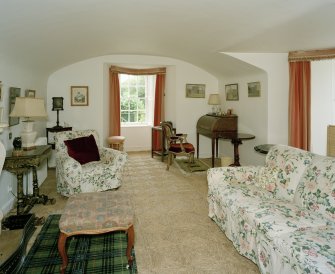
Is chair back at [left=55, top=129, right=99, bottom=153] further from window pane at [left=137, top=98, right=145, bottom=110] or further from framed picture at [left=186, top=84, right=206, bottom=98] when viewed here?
window pane at [left=137, top=98, right=145, bottom=110]

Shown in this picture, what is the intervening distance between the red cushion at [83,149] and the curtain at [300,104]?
3.43 m

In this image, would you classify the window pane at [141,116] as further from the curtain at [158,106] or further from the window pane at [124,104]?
the curtain at [158,106]

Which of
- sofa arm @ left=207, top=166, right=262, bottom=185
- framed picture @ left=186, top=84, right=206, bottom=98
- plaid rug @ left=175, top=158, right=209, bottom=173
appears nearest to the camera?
sofa arm @ left=207, top=166, right=262, bottom=185

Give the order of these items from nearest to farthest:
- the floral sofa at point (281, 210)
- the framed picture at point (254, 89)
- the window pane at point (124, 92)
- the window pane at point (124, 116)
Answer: the floral sofa at point (281, 210), the framed picture at point (254, 89), the window pane at point (124, 92), the window pane at point (124, 116)

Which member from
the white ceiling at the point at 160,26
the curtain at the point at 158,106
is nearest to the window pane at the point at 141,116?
the curtain at the point at 158,106

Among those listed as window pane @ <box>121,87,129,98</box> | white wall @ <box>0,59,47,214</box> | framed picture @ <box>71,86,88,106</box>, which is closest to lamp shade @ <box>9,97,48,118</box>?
white wall @ <box>0,59,47,214</box>

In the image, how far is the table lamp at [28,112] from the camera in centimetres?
313

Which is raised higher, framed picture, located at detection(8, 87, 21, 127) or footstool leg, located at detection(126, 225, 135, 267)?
framed picture, located at detection(8, 87, 21, 127)

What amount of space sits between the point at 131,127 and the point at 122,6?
16.7 ft

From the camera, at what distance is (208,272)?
7.03 ft

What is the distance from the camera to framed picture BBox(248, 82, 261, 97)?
5.02 metres

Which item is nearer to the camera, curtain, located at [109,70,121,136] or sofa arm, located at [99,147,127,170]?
→ sofa arm, located at [99,147,127,170]

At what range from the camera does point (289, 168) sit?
257cm

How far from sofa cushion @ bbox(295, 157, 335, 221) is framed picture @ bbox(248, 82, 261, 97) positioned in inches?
112
